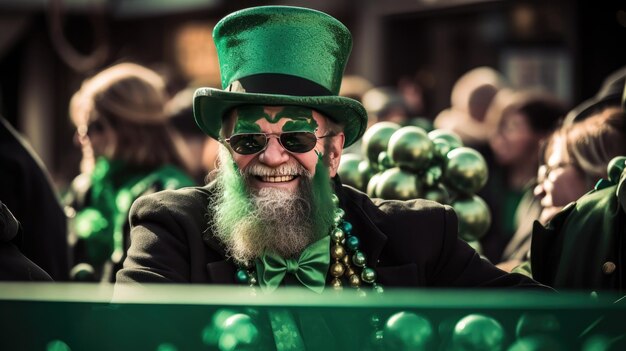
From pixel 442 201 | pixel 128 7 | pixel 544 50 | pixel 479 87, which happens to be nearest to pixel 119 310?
pixel 442 201

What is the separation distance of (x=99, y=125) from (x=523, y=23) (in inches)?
215

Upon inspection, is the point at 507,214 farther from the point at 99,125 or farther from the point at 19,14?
the point at 19,14

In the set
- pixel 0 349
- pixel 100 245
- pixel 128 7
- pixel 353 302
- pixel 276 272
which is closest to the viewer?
pixel 353 302

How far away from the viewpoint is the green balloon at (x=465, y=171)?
4.35 metres

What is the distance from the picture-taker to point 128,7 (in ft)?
44.9

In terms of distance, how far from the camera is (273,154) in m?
3.31

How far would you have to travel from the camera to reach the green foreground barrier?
174 centimetres

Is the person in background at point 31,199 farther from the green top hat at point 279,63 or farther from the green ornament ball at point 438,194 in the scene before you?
the green ornament ball at point 438,194

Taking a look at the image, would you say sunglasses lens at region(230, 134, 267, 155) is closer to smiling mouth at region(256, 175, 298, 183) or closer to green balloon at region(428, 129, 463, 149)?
smiling mouth at region(256, 175, 298, 183)

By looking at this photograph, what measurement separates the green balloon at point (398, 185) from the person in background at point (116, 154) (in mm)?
1470

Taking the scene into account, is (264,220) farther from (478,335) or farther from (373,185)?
(478,335)

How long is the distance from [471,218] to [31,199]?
84.8 inches

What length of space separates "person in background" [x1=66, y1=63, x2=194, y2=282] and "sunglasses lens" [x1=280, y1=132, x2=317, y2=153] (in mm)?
2165

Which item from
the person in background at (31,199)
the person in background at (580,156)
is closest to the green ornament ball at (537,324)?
the person in background at (580,156)
